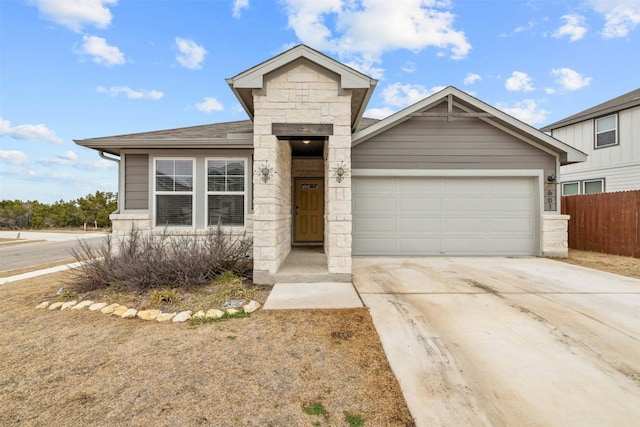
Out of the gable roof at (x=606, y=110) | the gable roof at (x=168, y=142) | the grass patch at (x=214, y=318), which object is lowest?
the grass patch at (x=214, y=318)

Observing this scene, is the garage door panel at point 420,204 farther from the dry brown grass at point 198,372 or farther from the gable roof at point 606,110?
the gable roof at point 606,110

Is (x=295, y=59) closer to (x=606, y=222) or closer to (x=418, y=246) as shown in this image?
(x=418, y=246)

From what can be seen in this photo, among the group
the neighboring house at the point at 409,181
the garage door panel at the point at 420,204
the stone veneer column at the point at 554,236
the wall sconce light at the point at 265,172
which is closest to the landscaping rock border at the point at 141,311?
the wall sconce light at the point at 265,172

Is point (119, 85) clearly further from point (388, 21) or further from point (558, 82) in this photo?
point (558, 82)

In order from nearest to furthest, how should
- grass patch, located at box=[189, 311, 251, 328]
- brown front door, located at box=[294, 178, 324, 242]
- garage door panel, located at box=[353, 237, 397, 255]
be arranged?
grass patch, located at box=[189, 311, 251, 328]
garage door panel, located at box=[353, 237, 397, 255]
brown front door, located at box=[294, 178, 324, 242]

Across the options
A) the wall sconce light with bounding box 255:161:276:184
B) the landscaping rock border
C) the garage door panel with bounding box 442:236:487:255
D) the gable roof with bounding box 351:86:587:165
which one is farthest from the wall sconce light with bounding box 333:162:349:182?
the garage door panel with bounding box 442:236:487:255

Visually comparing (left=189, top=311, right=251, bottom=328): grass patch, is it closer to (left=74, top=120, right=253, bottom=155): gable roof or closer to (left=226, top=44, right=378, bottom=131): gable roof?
(left=226, top=44, right=378, bottom=131): gable roof

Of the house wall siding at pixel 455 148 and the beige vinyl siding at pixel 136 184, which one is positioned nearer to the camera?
the beige vinyl siding at pixel 136 184

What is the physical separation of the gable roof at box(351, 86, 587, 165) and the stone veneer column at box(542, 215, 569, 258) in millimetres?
1652

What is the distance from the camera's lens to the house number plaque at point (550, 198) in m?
7.77

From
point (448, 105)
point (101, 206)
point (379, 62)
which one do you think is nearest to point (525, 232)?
point (448, 105)

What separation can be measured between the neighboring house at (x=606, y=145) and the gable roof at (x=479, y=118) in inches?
191

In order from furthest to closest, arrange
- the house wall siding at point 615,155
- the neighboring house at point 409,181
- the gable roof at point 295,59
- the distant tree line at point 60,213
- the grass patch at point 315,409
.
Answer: the distant tree line at point 60,213 < the house wall siding at point 615,155 < the neighboring house at point 409,181 < the gable roof at point 295,59 < the grass patch at point 315,409

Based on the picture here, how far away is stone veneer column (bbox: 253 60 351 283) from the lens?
4922 mm
